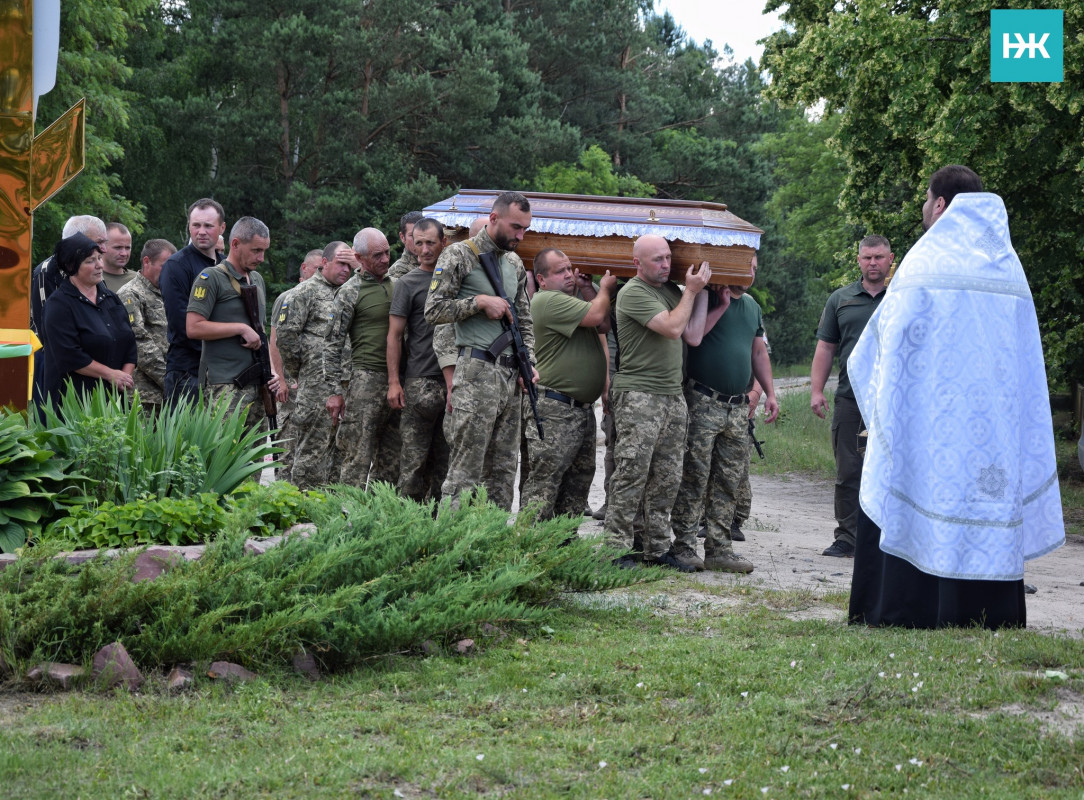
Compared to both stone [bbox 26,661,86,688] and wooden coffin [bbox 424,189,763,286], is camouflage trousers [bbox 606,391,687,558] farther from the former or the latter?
stone [bbox 26,661,86,688]

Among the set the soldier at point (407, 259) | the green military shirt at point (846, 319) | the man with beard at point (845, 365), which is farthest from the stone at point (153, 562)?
the green military shirt at point (846, 319)

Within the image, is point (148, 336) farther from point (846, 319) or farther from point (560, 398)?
point (846, 319)

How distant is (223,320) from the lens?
25.5 ft

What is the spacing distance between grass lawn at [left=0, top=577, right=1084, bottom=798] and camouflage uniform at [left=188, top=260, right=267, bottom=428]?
3.25 metres

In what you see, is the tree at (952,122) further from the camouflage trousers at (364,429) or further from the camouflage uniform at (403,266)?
the camouflage trousers at (364,429)

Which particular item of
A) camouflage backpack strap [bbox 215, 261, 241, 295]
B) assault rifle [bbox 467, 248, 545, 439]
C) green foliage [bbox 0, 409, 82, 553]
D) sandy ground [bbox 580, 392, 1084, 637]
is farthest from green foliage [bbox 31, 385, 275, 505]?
sandy ground [bbox 580, 392, 1084, 637]

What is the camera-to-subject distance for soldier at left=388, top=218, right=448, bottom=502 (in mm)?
8445

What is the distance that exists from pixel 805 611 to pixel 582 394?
2.22m

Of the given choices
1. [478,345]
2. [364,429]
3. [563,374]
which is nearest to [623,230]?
[563,374]

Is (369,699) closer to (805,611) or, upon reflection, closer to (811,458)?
(805,611)

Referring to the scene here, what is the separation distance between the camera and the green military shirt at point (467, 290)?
24.7 feet

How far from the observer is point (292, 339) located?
9.48 metres

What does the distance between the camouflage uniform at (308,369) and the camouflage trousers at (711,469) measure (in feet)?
9.24

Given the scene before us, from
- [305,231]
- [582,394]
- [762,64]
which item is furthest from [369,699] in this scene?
[305,231]
